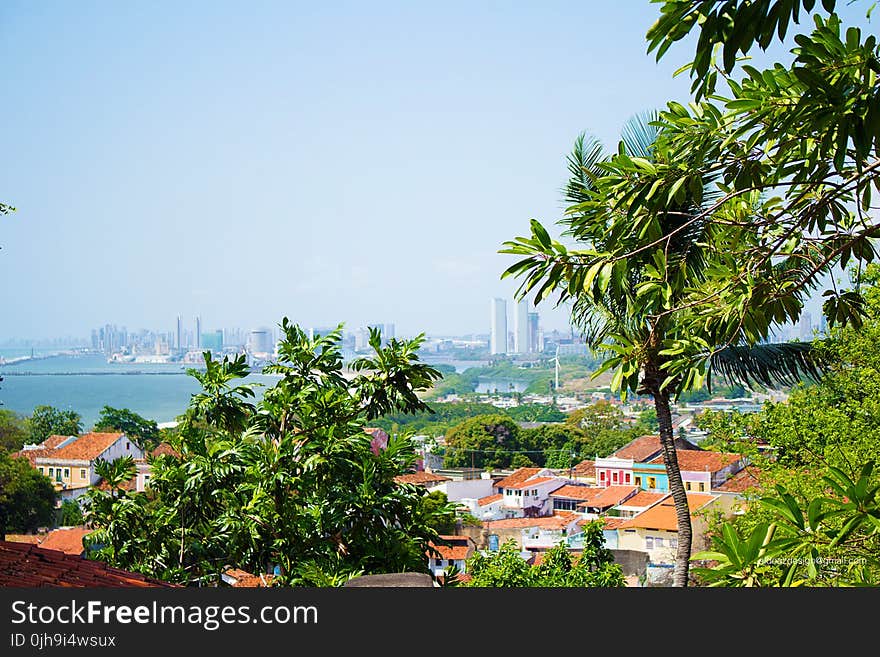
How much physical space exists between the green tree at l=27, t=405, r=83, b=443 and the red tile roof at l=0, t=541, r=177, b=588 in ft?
94.5

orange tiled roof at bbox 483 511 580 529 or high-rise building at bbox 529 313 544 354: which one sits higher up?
high-rise building at bbox 529 313 544 354

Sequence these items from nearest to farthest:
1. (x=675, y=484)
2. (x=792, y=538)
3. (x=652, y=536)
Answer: (x=792, y=538) < (x=675, y=484) < (x=652, y=536)

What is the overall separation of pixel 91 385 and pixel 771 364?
59448mm

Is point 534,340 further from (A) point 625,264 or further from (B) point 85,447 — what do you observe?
(A) point 625,264

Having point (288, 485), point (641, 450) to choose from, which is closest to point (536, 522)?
point (641, 450)

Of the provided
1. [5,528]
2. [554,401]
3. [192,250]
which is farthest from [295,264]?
[5,528]

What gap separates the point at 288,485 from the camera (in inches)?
137

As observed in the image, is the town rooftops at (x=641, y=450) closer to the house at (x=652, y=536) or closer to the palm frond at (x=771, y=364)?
the house at (x=652, y=536)

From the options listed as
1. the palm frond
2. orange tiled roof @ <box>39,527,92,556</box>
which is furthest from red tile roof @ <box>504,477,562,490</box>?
the palm frond

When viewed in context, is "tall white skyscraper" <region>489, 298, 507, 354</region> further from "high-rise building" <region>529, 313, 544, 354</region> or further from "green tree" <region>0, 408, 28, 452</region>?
"green tree" <region>0, 408, 28, 452</region>

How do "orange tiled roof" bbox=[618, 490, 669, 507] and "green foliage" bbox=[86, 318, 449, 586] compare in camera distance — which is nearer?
"green foliage" bbox=[86, 318, 449, 586]

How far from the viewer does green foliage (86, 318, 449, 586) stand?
133 inches

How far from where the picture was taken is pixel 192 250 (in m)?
82.8

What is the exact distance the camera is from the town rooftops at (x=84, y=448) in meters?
22.4
